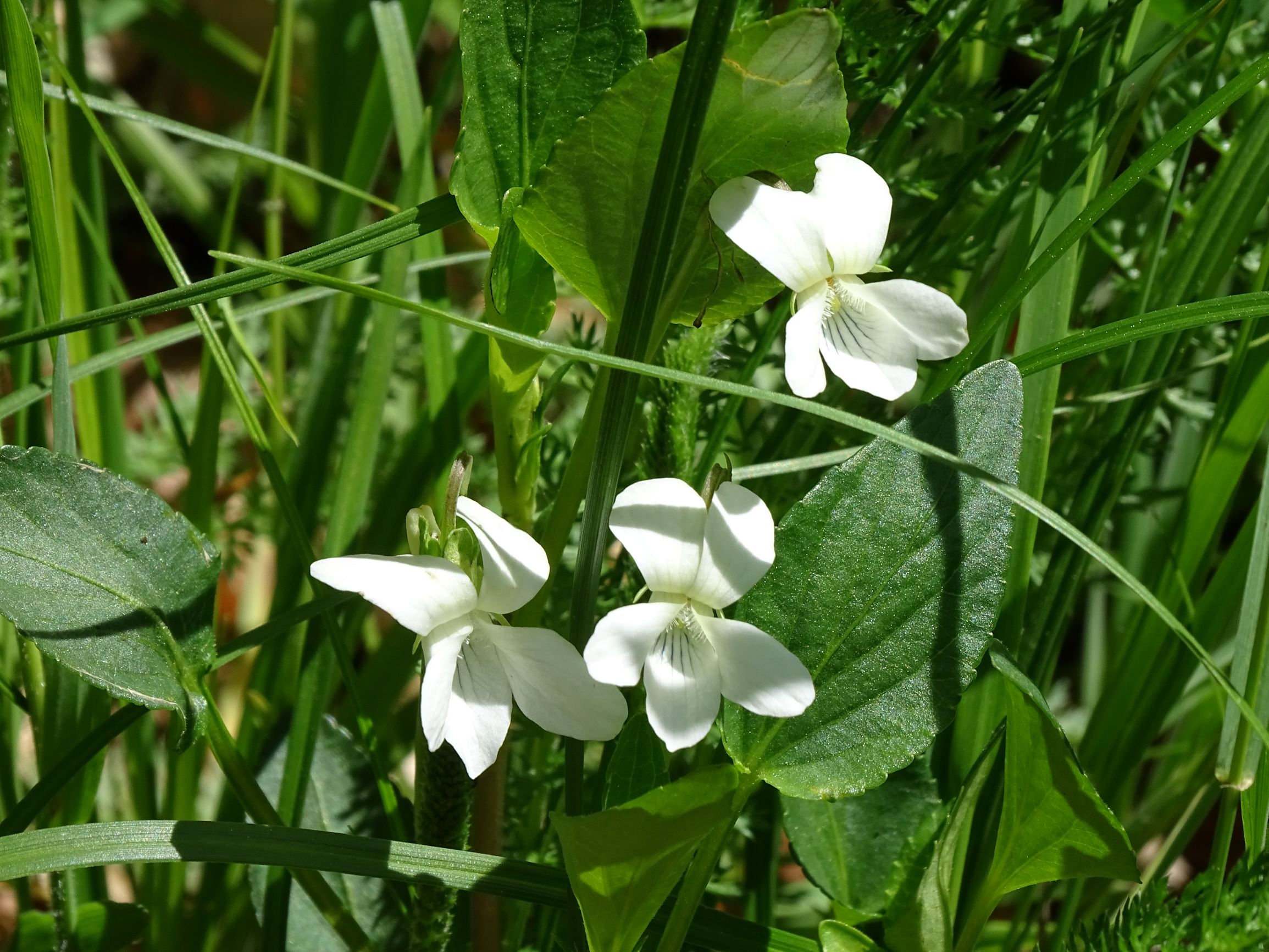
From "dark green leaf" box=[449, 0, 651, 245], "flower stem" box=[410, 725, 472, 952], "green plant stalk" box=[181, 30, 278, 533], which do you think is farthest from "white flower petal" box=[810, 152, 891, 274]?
"green plant stalk" box=[181, 30, 278, 533]

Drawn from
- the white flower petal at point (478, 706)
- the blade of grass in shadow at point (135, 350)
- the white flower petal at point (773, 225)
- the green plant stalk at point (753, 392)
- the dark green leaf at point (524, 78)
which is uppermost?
the dark green leaf at point (524, 78)

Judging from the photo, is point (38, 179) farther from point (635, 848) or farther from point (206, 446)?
point (635, 848)

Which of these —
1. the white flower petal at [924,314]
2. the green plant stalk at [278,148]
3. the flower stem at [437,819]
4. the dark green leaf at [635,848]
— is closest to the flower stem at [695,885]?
the dark green leaf at [635,848]

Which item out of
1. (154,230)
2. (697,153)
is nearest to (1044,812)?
(697,153)

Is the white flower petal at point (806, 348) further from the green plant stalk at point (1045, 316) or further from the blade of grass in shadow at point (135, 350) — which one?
the blade of grass in shadow at point (135, 350)

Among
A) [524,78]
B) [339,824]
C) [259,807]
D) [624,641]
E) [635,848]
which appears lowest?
[339,824]

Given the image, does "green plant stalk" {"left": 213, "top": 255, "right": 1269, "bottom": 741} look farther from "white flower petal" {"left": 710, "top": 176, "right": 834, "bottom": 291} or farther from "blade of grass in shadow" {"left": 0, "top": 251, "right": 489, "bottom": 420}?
"blade of grass in shadow" {"left": 0, "top": 251, "right": 489, "bottom": 420}
